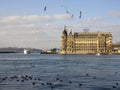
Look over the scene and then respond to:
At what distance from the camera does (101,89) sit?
43719 mm

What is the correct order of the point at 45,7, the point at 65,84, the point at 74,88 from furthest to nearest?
1. the point at 65,84
2. the point at 74,88
3. the point at 45,7

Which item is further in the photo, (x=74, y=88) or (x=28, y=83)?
(x=28, y=83)

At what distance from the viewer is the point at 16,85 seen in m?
46.5

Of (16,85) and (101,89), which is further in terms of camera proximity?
(16,85)

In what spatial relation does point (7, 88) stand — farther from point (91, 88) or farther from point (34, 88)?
point (91, 88)

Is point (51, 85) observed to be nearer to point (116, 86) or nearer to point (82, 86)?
point (82, 86)

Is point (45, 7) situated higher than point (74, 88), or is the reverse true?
point (45, 7)

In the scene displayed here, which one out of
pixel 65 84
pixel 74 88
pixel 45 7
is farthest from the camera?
pixel 65 84

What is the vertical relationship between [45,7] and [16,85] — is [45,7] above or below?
above

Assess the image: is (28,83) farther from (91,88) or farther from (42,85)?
(91,88)

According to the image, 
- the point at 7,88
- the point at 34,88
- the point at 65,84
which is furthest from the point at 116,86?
the point at 7,88

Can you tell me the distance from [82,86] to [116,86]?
4.09 meters

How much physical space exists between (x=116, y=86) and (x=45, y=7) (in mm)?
13236

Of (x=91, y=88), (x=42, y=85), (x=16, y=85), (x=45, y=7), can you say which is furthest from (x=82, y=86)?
(x=45, y=7)
